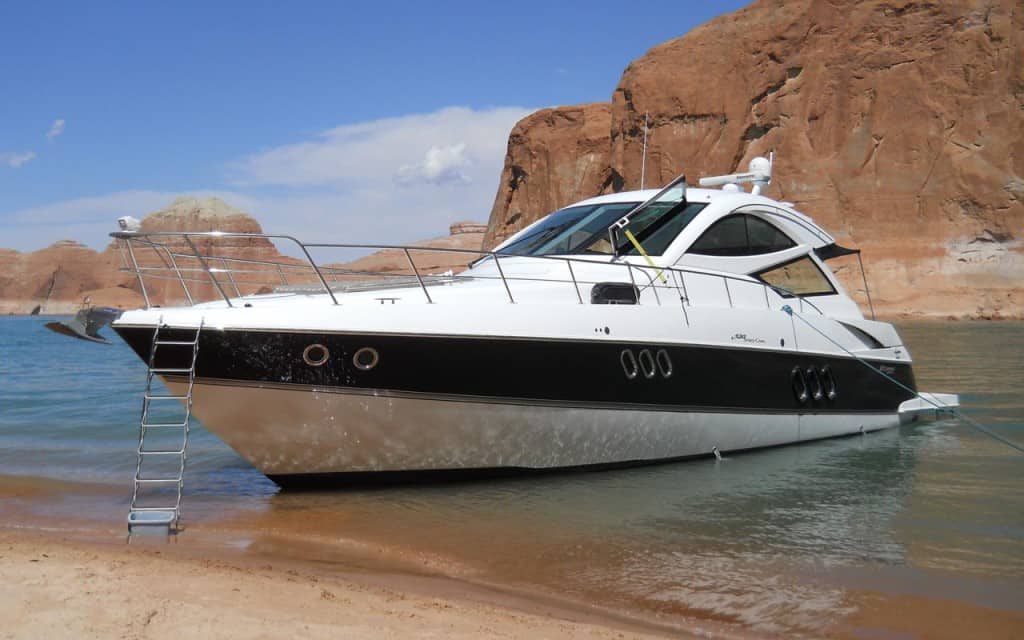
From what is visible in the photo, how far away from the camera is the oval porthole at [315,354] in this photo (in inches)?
261

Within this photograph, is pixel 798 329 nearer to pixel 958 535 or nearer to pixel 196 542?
pixel 958 535

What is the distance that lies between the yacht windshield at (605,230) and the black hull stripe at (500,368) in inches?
47.5

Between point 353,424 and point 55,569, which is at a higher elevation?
point 353,424

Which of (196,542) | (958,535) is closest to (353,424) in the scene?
(196,542)

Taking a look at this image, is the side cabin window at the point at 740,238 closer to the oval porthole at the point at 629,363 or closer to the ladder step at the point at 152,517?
the oval porthole at the point at 629,363

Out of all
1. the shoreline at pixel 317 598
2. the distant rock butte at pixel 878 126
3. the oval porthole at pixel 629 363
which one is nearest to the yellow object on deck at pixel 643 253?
the oval porthole at pixel 629 363

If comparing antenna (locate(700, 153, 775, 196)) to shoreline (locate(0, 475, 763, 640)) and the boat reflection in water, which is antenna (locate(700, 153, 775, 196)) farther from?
shoreline (locate(0, 475, 763, 640))

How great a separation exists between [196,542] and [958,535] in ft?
17.4

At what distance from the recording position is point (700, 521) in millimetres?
6867

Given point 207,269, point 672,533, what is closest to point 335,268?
point 207,269

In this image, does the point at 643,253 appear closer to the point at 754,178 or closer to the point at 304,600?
the point at 754,178

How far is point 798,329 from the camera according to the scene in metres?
9.30

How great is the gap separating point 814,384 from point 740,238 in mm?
1763

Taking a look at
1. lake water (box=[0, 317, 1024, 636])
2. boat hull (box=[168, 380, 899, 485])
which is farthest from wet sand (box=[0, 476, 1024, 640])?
boat hull (box=[168, 380, 899, 485])
